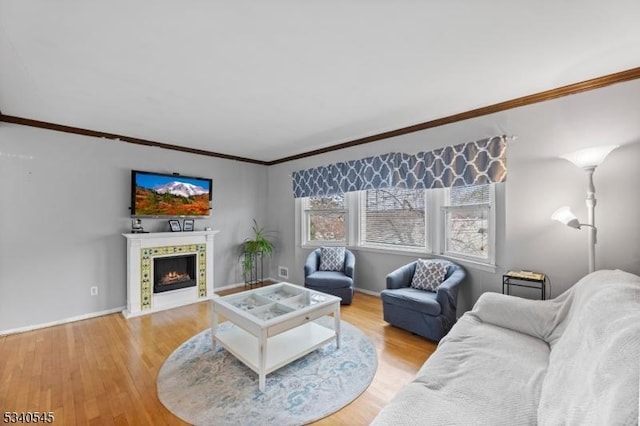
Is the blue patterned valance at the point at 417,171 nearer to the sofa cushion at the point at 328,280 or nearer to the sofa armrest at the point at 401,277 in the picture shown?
the sofa armrest at the point at 401,277

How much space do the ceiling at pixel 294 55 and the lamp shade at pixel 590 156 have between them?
→ 2.05ft

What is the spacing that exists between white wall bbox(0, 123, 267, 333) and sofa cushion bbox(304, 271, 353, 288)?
2.40 metres

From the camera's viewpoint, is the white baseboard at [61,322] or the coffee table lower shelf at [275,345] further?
the white baseboard at [61,322]

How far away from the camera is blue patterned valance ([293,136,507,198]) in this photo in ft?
9.66

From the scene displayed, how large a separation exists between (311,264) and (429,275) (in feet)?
5.79

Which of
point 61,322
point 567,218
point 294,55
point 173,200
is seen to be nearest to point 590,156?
point 567,218

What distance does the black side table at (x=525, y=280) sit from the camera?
249 cm

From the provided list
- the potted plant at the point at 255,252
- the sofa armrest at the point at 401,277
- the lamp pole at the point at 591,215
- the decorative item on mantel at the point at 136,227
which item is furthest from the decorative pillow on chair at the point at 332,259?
the lamp pole at the point at 591,215

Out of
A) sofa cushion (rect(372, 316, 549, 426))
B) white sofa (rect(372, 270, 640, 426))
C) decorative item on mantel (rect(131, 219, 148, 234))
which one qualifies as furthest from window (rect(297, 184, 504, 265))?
decorative item on mantel (rect(131, 219, 148, 234))

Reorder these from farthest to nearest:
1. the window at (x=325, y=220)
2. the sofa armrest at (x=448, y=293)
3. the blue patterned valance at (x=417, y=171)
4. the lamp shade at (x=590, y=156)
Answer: the window at (x=325, y=220), the blue patterned valance at (x=417, y=171), the sofa armrest at (x=448, y=293), the lamp shade at (x=590, y=156)

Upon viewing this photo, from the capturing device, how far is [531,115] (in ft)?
8.88

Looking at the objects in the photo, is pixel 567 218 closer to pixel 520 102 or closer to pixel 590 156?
pixel 590 156

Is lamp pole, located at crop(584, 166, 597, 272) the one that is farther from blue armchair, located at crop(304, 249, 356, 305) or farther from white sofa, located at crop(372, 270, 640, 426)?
blue armchair, located at crop(304, 249, 356, 305)

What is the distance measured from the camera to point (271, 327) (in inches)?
84.7
